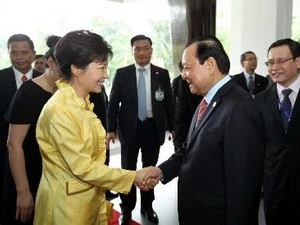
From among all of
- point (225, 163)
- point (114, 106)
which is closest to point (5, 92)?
point (114, 106)

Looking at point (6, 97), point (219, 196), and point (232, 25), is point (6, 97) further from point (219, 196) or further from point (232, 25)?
point (232, 25)

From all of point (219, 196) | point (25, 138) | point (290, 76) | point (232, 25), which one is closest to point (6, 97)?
point (25, 138)

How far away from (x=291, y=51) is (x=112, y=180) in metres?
1.50

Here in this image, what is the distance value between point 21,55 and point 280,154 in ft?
6.69

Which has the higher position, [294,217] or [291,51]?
[291,51]

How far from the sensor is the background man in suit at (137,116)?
3232 millimetres

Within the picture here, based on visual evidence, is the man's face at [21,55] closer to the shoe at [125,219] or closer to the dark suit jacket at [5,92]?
the dark suit jacket at [5,92]

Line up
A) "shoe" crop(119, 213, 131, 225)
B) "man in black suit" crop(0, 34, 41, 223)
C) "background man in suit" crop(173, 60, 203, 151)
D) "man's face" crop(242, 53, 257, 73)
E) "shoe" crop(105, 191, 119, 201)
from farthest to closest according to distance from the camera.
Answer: "man's face" crop(242, 53, 257, 73) < "shoe" crop(105, 191, 119, 201) < "background man in suit" crop(173, 60, 203, 151) < "shoe" crop(119, 213, 131, 225) < "man in black suit" crop(0, 34, 41, 223)

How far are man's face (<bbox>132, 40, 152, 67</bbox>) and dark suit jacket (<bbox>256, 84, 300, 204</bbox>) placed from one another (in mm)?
1447

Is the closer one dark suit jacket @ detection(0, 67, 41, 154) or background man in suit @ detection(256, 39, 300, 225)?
background man in suit @ detection(256, 39, 300, 225)

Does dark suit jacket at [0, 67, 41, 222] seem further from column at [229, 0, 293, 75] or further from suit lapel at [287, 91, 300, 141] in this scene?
column at [229, 0, 293, 75]

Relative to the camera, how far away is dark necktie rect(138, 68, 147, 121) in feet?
10.8

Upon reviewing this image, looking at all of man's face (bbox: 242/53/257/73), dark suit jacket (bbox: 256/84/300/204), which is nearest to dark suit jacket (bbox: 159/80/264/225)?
dark suit jacket (bbox: 256/84/300/204)

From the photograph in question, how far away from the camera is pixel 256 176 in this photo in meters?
1.41
